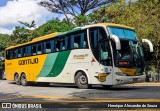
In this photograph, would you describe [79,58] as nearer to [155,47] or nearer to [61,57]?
[61,57]

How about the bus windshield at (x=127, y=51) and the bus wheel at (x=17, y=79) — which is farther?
the bus wheel at (x=17, y=79)

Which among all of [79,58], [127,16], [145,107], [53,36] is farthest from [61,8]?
[145,107]

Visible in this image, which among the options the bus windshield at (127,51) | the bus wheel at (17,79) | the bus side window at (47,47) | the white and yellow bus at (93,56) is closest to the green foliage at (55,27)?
the bus wheel at (17,79)

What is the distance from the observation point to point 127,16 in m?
29.0

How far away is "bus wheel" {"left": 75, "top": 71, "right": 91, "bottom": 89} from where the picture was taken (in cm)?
1827

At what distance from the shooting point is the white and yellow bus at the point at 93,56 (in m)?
16.8

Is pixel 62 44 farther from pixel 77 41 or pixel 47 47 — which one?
pixel 47 47

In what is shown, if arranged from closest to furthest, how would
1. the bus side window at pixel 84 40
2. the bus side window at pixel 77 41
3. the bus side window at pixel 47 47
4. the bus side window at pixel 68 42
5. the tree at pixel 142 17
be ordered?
the bus side window at pixel 84 40
the bus side window at pixel 77 41
the bus side window at pixel 68 42
the bus side window at pixel 47 47
the tree at pixel 142 17

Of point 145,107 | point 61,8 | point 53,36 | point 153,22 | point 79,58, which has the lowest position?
point 145,107

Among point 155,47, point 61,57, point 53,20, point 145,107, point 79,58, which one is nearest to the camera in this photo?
point 145,107

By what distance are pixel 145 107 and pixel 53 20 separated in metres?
32.3

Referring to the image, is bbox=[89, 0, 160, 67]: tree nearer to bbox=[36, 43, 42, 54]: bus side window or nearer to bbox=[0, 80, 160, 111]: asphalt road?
bbox=[36, 43, 42, 54]: bus side window

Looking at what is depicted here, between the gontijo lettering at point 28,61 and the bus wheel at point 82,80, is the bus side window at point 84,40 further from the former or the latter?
the gontijo lettering at point 28,61

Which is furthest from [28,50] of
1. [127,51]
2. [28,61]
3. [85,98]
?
[85,98]
